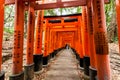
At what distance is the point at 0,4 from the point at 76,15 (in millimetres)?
6954

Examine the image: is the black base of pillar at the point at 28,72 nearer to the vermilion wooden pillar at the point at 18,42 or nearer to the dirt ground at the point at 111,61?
the vermilion wooden pillar at the point at 18,42

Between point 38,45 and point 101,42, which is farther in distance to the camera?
point 38,45

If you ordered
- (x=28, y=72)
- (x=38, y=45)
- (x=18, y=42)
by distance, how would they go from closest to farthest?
(x=18, y=42) < (x=28, y=72) < (x=38, y=45)

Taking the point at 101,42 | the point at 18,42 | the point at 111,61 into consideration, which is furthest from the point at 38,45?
the point at 101,42

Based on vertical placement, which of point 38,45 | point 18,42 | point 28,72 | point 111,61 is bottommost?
point 28,72

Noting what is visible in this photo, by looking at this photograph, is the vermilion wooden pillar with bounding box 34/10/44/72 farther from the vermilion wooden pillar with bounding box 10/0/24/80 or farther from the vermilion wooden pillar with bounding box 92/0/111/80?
the vermilion wooden pillar with bounding box 92/0/111/80

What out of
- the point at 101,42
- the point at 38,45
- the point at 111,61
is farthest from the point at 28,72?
the point at 111,61

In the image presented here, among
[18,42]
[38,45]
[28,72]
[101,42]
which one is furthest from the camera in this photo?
[38,45]

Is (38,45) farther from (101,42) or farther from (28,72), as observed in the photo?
(101,42)

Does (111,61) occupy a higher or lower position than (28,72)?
higher

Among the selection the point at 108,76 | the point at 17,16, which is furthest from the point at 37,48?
the point at 108,76

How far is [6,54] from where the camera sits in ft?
36.7

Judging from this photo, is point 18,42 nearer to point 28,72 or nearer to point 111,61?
point 28,72

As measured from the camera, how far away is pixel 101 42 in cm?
367
